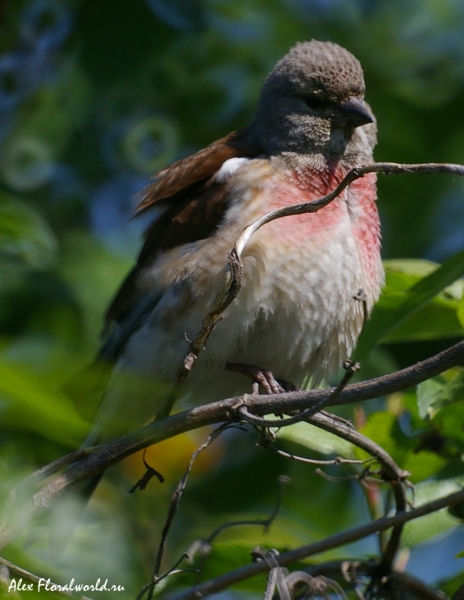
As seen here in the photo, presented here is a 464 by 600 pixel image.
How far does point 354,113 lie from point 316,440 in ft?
5.42

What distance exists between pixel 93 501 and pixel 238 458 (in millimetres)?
1007

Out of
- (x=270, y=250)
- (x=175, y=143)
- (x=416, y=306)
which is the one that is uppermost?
(x=175, y=143)

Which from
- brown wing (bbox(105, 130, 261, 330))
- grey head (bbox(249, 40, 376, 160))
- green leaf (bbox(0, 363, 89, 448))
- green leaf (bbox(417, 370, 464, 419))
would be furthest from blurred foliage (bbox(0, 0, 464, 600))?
green leaf (bbox(0, 363, 89, 448))

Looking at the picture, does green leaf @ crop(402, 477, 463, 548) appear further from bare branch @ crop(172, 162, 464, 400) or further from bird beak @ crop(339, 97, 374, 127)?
bird beak @ crop(339, 97, 374, 127)

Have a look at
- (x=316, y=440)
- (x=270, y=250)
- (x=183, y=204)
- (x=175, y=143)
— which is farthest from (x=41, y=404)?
(x=175, y=143)

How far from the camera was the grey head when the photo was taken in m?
3.77

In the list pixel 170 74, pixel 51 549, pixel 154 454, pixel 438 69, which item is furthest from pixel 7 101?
pixel 51 549

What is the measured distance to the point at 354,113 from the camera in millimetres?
3758

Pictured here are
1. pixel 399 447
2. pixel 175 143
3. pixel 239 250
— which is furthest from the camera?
pixel 175 143

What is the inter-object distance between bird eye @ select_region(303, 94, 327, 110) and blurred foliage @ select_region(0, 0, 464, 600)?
970mm

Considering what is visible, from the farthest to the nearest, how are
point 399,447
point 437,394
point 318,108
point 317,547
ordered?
1. point 318,108
2. point 399,447
3. point 437,394
4. point 317,547

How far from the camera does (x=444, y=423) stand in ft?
8.25

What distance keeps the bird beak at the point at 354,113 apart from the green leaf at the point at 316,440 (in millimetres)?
1551

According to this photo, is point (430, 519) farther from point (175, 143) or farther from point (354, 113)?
point (175, 143)
